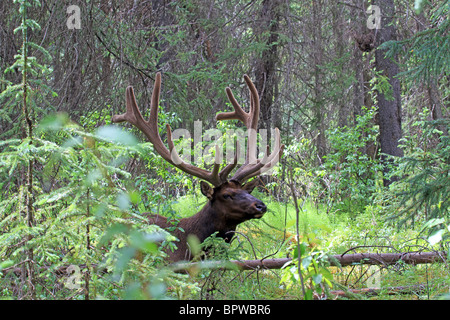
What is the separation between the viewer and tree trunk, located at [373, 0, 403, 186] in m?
9.38

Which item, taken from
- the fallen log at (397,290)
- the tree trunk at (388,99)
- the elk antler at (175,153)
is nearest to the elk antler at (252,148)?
the elk antler at (175,153)

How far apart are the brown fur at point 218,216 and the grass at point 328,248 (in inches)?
9.4

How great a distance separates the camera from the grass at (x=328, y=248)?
12.5 feet

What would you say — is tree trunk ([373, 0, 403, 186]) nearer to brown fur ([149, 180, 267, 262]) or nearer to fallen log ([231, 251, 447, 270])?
brown fur ([149, 180, 267, 262])

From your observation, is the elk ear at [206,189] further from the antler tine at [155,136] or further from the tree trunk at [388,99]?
the tree trunk at [388,99]

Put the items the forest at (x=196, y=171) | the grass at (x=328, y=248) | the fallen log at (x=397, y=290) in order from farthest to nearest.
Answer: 1. the fallen log at (x=397, y=290)
2. the grass at (x=328, y=248)
3. the forest at (x=196, y=171)

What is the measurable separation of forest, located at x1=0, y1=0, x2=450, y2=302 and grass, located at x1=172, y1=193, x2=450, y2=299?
1.2 inches

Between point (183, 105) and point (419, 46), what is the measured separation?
3.79 meters

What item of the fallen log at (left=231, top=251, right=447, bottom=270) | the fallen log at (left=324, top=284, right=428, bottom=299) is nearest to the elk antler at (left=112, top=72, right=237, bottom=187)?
the fallen log at (left=231, top=251, right=447, bottom=270)

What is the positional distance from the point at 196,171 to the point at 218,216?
2.17ft

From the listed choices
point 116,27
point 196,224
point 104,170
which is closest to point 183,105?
point 116,27

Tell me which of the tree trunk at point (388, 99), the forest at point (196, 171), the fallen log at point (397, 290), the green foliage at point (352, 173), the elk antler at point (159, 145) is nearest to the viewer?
the forest at point (196, 171)

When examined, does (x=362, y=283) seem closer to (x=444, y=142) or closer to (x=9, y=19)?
(x=444, y=142)

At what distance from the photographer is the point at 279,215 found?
24.9ft
